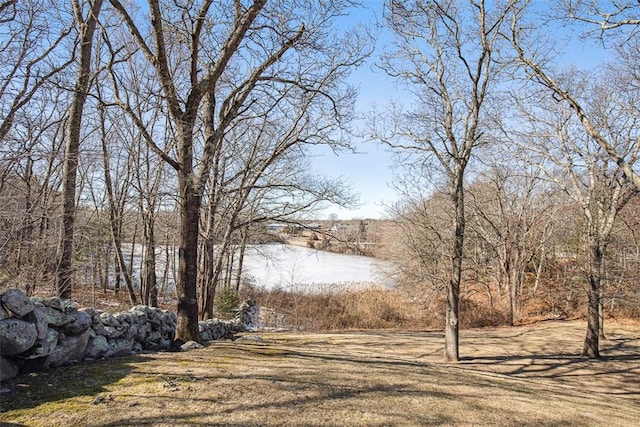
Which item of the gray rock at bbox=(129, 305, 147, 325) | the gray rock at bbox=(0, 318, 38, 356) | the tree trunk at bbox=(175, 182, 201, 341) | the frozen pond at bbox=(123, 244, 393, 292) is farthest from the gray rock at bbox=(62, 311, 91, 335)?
the frozen pond at bbox=(123, 244, 393, 292)

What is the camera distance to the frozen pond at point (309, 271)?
20625mm

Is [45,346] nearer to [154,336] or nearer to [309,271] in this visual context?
[154,336]

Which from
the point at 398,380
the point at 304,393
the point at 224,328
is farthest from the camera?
the point at 224,328

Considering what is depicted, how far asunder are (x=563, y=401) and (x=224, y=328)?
22.3 ft

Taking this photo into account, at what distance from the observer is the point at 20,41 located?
7.17 metres

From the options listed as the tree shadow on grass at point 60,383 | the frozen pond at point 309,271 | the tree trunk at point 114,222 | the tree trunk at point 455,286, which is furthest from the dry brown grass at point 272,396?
the frozen pond at point 309,271

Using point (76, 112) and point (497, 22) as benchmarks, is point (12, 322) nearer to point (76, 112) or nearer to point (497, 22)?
point (76, 112)

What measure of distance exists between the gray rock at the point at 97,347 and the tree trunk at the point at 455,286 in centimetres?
613

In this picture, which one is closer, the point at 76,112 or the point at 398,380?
the point at 398,380

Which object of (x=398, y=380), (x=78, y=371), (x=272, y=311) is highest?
(x=78, y=371)

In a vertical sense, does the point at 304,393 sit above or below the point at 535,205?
below

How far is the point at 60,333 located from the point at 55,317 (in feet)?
0.97

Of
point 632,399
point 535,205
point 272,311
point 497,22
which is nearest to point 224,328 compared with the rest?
point 632,399

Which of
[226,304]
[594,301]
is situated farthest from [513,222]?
[226,304]
